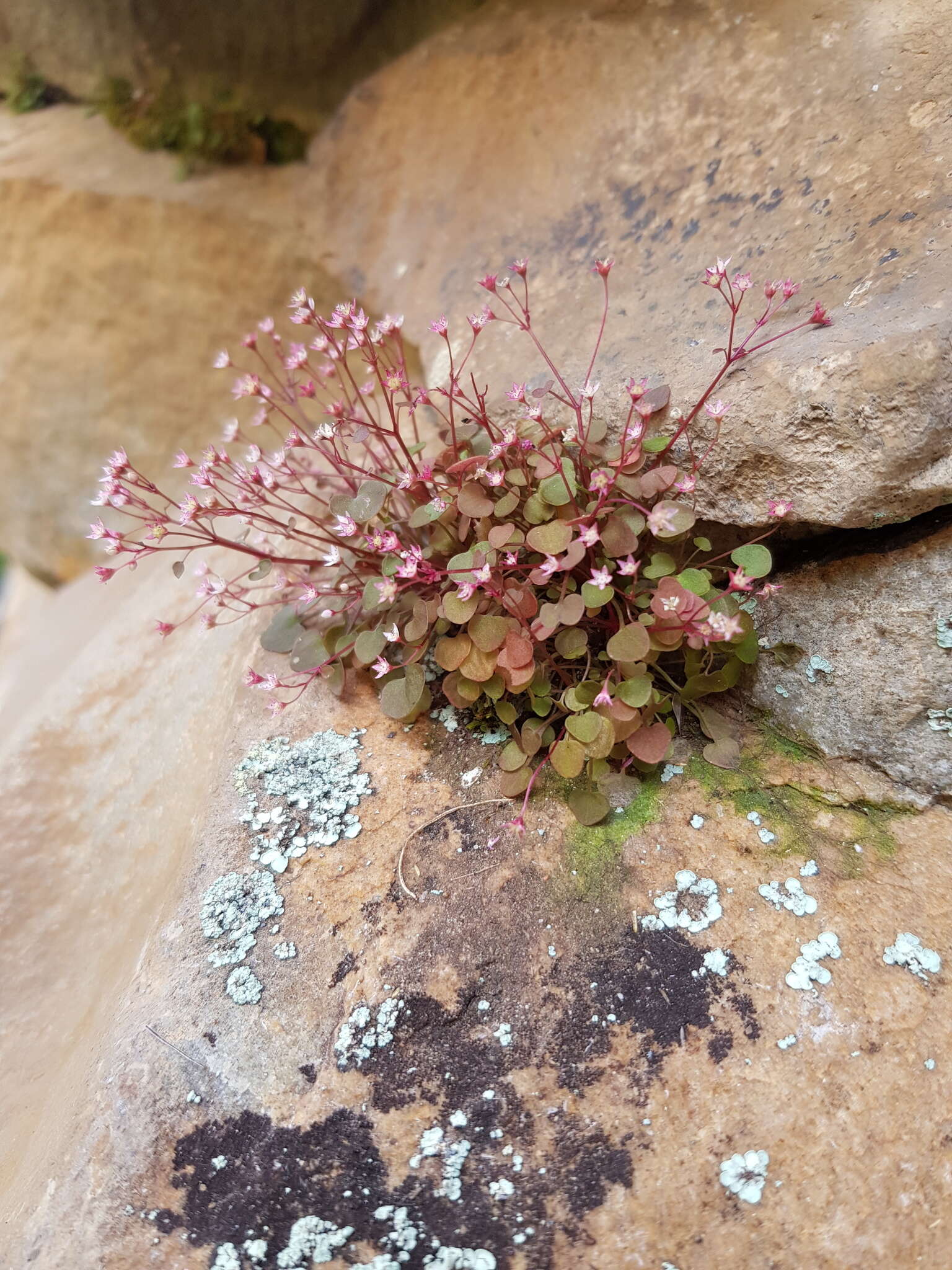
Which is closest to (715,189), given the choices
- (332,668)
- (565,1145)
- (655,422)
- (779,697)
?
(655,422)

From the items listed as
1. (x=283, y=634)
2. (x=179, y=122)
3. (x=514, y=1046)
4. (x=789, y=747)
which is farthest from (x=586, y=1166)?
(x=179, y=122)

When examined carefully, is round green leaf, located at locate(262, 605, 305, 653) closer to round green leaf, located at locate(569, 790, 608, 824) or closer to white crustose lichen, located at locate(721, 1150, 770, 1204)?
round green leaf, located at locate(569, 790, 608, 824)

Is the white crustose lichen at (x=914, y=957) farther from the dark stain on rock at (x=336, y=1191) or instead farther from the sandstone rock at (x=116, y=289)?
the sandstone rock at (x=116, y=289)

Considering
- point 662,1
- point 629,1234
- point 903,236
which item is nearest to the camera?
point 629,1234

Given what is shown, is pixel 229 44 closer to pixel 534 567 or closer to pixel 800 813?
pixel 534 567

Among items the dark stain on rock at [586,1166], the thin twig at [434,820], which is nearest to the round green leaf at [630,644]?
the thin twig at [434,820]

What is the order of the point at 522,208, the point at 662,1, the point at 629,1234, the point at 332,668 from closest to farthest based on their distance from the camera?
the point at 629,1234
the point at 332,668
the point at 662,1
the point at 522,208

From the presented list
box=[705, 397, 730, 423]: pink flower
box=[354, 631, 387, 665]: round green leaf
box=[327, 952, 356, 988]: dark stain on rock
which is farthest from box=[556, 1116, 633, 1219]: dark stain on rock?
box=[705, 397, 730, 423]: pink flower

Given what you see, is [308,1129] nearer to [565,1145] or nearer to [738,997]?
[565,1145]
